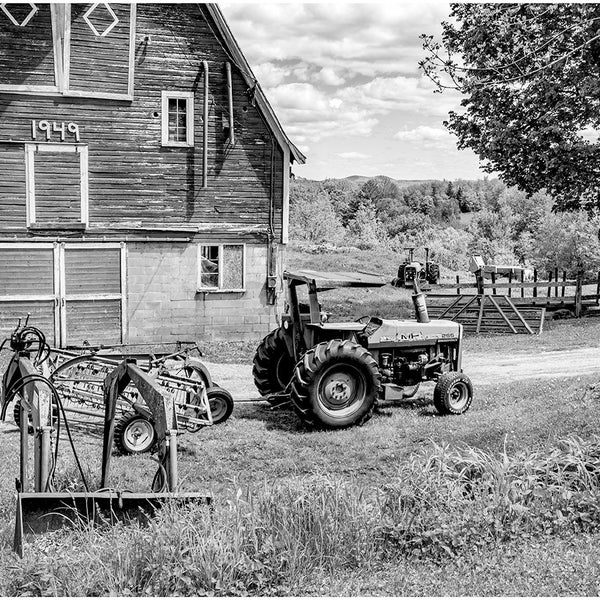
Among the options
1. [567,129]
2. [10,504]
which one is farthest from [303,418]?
[567,129]

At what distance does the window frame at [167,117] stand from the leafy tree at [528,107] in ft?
22.6

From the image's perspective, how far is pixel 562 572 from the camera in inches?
247

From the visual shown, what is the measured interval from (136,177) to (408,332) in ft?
34.6

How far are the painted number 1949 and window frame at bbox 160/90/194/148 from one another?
223cm

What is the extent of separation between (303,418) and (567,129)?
16938mm

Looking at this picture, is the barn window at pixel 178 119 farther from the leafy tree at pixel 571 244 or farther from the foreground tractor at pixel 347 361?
the leafy tree at pixel 571 244

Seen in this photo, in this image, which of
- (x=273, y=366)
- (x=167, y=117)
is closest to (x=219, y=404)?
(x=273, y=366)

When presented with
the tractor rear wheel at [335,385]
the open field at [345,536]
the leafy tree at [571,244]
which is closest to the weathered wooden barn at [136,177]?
the tractor rear wheel at [335,385]

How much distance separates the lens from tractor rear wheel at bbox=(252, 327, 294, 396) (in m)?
14.0

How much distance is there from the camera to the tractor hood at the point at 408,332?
13.2 metres

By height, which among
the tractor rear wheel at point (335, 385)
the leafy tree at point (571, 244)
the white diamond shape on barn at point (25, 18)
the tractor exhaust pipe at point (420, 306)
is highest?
the white diamond shape on barn at point (25, 18)

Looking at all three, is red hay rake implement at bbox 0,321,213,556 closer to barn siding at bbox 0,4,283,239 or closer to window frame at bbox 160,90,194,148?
barn siding at bbox 0,4,283,239

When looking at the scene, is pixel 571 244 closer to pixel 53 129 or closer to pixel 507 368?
pixel 507 368

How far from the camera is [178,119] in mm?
21703
